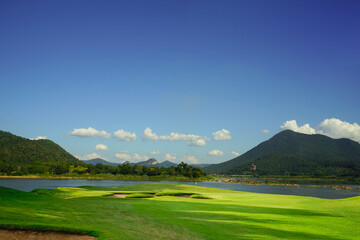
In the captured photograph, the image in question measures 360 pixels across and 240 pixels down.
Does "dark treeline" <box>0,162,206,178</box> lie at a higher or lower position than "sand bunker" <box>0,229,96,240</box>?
lower

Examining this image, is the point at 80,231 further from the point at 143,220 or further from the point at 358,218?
the point at 358,218

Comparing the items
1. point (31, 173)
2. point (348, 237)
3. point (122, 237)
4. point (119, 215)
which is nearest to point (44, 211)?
point (119, 215)

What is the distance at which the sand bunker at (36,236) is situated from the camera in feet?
36.1

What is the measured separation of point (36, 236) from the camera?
37.4 feet

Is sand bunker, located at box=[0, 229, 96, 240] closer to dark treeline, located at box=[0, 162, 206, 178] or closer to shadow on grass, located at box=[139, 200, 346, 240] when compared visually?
shadow on grass, located at box=[139, 200, 346, 240]

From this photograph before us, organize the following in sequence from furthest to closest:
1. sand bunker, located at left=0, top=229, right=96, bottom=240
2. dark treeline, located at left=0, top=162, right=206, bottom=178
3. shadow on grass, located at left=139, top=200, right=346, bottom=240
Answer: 1. dark treeline, located at left=0, top=162, right=206, bottom=178
2. shadow on grass, located at left=139, top=200, right=346, bottom=240
3. sand bunker, located at left=0, top=229, right=96, bottom=240

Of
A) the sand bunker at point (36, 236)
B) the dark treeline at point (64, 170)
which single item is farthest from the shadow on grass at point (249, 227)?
the dark treeline at point (64, 170)

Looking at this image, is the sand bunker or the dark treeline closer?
the sand bunker

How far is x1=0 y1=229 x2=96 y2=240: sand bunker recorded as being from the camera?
11.0m

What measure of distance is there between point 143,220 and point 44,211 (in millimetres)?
6481

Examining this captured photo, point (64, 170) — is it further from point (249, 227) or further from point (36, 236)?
point (249, 227)

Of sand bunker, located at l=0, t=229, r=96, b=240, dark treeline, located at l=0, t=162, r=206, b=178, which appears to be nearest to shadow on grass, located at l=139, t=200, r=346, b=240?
sand bunker, located at l=0, t=229, r=96, b=240

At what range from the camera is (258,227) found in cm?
1522

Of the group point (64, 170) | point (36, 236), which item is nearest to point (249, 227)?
point (36, 236)
